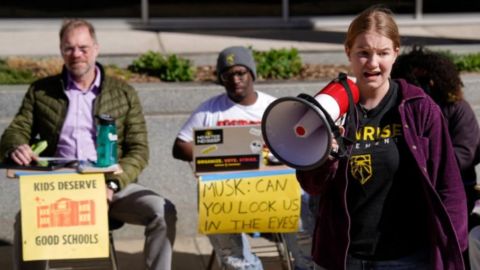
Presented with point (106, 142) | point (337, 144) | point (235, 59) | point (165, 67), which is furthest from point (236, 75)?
point (337, 144)

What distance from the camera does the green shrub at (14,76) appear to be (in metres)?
7.30

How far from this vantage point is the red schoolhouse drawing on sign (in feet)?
17.6

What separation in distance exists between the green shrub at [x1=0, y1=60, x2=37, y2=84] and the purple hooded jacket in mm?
4071

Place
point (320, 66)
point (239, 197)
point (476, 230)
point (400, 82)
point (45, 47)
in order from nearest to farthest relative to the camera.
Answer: point (400, 82), point (476, 230), point (239, 197), point (320, 66), point (45, 47)

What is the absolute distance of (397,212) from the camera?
361 centimetres

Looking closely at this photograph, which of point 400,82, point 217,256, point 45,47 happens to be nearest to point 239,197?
point 217,256

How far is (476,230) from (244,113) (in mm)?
1615

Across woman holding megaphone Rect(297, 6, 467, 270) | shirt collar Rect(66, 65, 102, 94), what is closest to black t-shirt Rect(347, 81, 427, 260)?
woman holding megaphone Rect(297, 6, 467, 270)

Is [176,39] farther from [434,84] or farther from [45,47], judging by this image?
[434,84]

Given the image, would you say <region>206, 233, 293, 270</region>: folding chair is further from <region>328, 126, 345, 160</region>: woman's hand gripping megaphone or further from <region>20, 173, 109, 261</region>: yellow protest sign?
<region>328, 126, 345, 160</region>: woman's hand gripping megaphone

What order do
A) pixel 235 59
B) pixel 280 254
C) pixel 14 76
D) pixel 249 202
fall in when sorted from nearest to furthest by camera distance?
pixel 249 202
pixel 235 59
pixel 280 254
pixel 14 76

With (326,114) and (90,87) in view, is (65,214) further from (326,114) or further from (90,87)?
(326,114)

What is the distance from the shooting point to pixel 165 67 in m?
7.74

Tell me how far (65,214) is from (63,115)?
69cm
